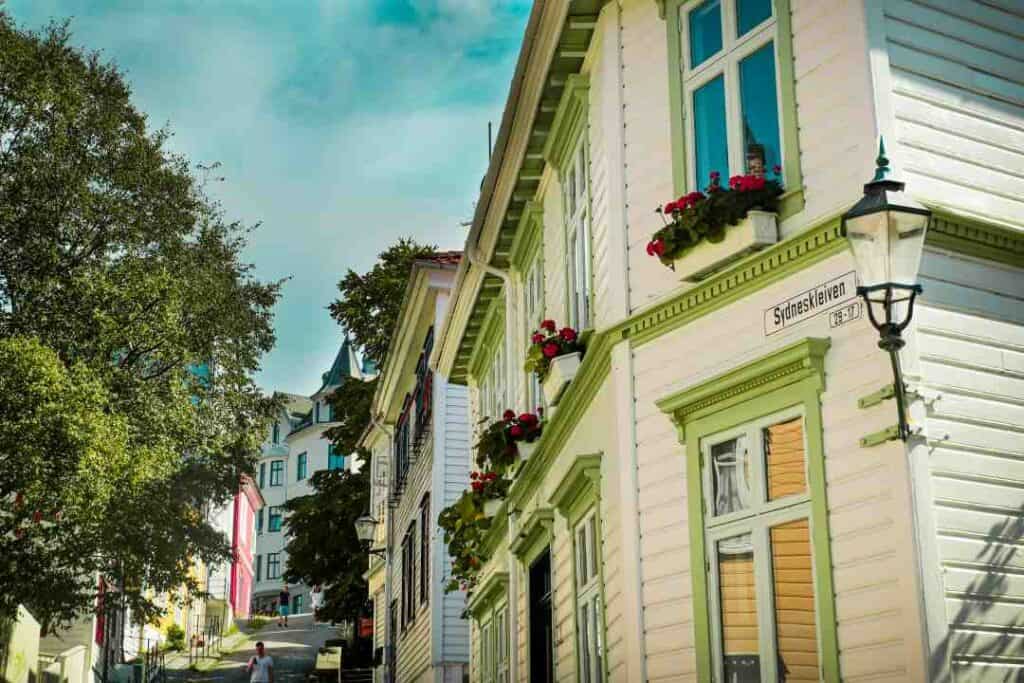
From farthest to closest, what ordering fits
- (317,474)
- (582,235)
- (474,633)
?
(317,474), (474,633), (582,235)

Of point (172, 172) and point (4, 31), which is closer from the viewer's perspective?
point (4, 31)

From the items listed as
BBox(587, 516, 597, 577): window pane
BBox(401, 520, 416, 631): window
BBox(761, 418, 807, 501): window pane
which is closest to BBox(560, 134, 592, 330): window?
BBox(587, 516, 597, 577): window pane

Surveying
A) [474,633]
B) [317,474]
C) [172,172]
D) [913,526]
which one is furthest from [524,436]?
[317,474]

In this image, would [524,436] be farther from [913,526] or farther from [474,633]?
[913,526]

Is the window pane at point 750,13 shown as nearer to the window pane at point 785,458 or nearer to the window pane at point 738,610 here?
the window pane at point 785,458

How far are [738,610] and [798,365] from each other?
63.6 inches

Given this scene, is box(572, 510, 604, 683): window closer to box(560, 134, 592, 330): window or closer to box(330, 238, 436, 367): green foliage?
box(560, 134, 592, 330): window

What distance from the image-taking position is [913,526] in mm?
7945

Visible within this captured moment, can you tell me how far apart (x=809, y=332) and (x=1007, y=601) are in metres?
1.93

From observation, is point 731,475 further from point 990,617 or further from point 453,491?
point 453,491

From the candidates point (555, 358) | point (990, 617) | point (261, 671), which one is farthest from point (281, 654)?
point (990, 617)

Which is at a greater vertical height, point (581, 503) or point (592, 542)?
point (581, 503)

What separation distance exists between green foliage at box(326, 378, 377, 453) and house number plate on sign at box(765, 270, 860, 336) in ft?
103

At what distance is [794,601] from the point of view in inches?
346
